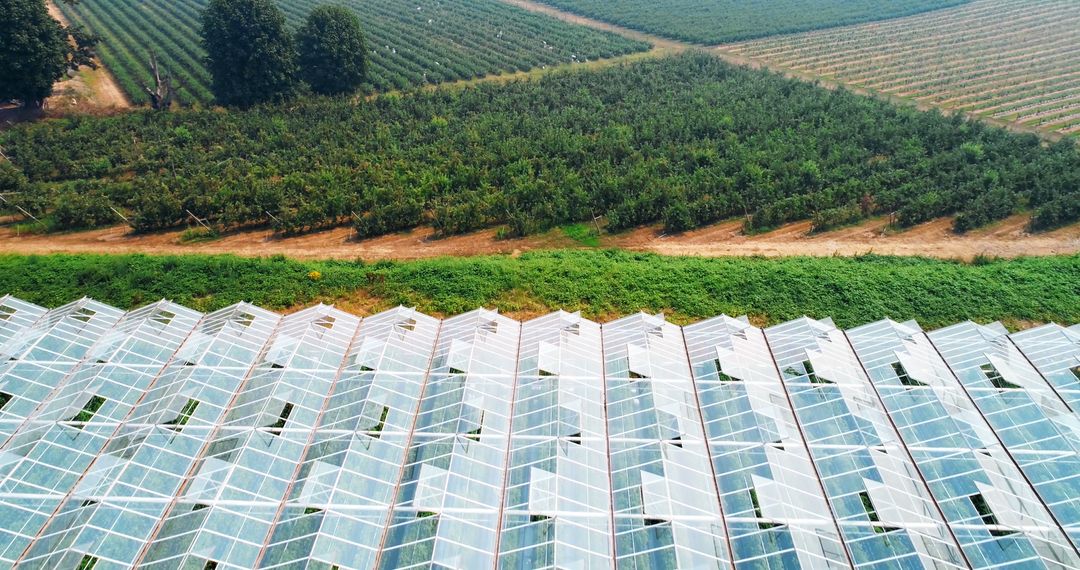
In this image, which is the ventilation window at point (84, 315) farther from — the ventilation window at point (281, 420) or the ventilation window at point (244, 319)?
the ventilation window at point (281, 420)

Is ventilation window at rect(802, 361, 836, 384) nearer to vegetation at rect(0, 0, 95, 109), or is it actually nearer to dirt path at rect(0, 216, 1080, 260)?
dirt path at rect(0, 216, 1080, 260)

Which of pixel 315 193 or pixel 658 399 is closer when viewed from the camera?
pixel 658 399

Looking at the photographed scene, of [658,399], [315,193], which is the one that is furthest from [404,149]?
[658,399]

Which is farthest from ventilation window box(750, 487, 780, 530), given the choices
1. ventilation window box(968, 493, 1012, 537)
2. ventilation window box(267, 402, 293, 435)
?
ventilation window box(267, 402, 293, 435)

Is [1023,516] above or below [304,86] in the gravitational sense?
below

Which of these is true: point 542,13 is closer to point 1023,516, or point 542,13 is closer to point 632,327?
point 632,327

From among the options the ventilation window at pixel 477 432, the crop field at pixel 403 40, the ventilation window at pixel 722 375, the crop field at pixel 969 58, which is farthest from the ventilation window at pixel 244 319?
the crop field at pixel 969 58

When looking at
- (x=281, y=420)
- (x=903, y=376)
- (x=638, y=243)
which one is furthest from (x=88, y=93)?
(x=903, y=376)

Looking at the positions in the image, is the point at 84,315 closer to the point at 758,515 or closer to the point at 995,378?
the point at 758,515
